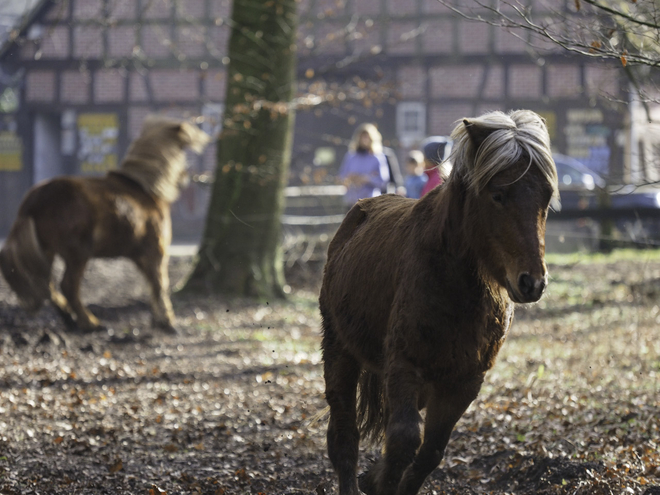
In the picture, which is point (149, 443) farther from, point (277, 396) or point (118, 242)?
point (118, 242)

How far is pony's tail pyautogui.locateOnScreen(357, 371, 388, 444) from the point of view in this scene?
15.5ft

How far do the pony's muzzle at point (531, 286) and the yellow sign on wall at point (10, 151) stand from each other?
28.0 meters

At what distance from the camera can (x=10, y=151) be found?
94.5 ft

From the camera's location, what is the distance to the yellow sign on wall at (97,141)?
28.7 meters

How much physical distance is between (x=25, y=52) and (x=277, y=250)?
1874 cm

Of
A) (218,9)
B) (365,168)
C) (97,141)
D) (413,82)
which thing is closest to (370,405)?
(365,168)

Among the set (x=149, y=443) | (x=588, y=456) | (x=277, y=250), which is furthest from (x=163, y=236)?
(x=588, y=456)

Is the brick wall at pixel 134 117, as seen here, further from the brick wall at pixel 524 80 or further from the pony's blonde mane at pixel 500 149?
the pony's blonde mane at pixel 500 149

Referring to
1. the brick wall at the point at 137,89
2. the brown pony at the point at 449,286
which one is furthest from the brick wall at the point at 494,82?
the brown pony at the point at 449,286

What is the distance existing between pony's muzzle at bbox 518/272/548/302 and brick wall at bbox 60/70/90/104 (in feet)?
87.6

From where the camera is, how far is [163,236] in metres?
10.6

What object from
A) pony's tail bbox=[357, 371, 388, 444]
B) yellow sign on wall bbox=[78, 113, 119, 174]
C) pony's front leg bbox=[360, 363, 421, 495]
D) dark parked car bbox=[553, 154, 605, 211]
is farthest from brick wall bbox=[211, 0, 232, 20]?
pony's front leg bbox=[360, 363, 421, 495]

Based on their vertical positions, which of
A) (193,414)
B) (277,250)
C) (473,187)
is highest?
(473,187)

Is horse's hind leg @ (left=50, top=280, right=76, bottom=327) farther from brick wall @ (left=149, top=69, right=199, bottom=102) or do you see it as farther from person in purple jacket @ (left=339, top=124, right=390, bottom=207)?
brick wall @ (left=149, top=69, right=199, bottom=102)
